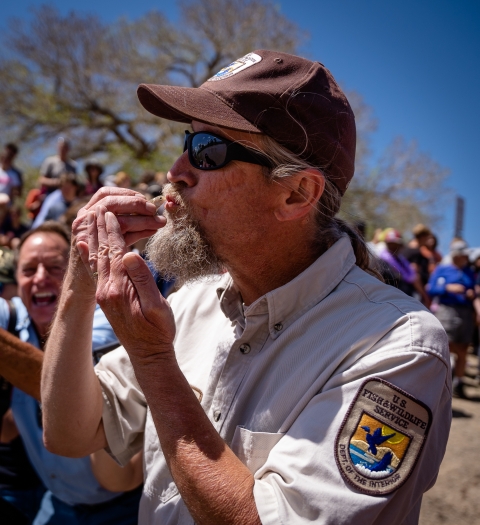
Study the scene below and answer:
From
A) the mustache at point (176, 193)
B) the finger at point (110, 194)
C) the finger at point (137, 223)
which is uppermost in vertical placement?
the mustache at point (176, 193)

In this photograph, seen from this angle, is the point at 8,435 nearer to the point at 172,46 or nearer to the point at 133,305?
the point at 133,305

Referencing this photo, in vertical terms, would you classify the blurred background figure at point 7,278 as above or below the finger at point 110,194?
below

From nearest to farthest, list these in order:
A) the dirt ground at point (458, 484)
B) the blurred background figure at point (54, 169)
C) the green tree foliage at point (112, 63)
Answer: the dirt ground at point (458, 484) → the blurred background figure at point (54, 169) → the green tree foliage at point (112, 63)

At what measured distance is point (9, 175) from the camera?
30.2 ft

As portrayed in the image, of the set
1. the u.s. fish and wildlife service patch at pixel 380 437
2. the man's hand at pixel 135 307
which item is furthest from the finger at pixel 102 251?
the u.s. fish and wildlife service patch at pixel 380 437

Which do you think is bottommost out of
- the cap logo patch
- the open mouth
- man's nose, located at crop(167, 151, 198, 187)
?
the open mouth

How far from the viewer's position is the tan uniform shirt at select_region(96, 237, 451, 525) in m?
1.28

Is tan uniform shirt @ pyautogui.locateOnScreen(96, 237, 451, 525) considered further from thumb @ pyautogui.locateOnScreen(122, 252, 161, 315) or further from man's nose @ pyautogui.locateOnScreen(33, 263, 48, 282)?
man's nose @ pyautogui.locateOnScreen(33, 263, 48, 282)

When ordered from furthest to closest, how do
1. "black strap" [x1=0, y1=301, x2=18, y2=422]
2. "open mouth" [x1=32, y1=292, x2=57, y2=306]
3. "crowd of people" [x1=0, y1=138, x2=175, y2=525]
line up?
"open mouth" [x1=32, y1=292, x2=57, y2=306]
"black strap" [x1=0, y1=301, x2=18, y2=422]
"crowd of people" [x1=0, y1=138, x2=175, y2=525]

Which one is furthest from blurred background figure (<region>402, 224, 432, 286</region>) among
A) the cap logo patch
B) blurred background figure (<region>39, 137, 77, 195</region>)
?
the cap logo patch

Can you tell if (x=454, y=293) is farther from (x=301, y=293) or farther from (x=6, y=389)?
(x=301, y=293)

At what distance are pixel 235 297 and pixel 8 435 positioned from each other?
1755 mm

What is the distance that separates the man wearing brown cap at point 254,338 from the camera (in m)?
1.31

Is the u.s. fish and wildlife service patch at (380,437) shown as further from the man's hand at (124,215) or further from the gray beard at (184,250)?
the man's hand at (124,215)
